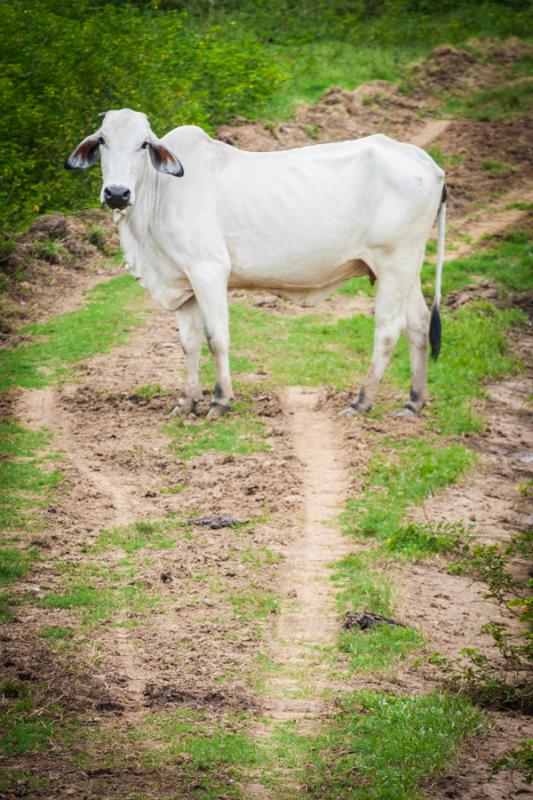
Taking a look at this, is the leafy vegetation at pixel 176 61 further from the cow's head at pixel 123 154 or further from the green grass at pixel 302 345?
the cow's head at pixel 123 154

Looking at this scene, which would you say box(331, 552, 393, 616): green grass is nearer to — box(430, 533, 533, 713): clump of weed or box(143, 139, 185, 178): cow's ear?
box(430, 533, 533, 713): clump of weed

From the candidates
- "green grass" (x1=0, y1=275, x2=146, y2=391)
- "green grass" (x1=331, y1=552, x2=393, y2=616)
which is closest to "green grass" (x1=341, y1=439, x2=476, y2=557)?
"green grass" (x1=331, y1=552, x2=393, y2=616)

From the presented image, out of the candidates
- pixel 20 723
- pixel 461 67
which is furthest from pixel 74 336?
pixel 461 67

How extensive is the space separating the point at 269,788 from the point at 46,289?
31.8ft

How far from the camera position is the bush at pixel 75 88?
15.1 metres

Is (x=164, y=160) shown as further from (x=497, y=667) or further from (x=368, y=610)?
(x=497, y=667)

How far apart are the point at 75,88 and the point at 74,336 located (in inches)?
191

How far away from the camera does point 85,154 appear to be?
32.4 feet

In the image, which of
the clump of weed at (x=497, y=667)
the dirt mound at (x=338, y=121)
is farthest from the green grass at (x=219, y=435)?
the dirt mound at (x=338, y=121)

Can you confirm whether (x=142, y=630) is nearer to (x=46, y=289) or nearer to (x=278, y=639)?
(x=278, y=639)

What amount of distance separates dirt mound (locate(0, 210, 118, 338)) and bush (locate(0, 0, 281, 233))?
1.16 feet

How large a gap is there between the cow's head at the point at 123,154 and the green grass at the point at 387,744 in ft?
16.5

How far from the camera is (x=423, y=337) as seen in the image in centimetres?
1050

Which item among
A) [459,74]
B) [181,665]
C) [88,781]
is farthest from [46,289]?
[459,74]
